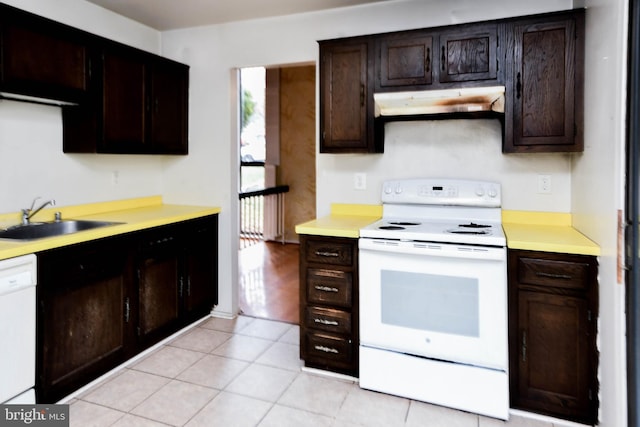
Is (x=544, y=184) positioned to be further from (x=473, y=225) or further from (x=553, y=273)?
(x=553, y=273)

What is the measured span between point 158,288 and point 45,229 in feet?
2.62

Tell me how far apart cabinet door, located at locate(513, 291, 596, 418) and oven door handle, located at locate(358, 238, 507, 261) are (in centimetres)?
27

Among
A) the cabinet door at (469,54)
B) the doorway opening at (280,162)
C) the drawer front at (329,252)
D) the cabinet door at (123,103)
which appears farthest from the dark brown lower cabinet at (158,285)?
the doorway opening at (280,162)

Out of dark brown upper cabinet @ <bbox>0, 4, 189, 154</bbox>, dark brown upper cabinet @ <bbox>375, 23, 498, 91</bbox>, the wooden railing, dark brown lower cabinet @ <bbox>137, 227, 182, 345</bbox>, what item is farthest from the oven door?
the wooden railing

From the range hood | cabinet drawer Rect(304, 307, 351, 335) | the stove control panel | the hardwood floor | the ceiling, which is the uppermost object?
the ceiling

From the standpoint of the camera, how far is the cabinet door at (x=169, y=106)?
3.32 meters

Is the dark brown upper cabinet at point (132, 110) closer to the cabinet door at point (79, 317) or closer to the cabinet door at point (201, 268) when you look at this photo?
the cabinet door at point (201, 268)

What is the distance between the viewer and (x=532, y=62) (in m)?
2.38

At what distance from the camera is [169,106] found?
3.48 meters

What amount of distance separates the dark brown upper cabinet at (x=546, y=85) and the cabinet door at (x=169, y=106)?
252 cm

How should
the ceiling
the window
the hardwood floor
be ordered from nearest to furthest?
the ceiling < the hardwood floor < the window

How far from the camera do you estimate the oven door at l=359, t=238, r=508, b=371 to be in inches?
85.4

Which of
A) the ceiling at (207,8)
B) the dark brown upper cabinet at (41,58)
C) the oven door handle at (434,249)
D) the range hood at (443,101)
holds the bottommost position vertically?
the oven door handle at (434,249)

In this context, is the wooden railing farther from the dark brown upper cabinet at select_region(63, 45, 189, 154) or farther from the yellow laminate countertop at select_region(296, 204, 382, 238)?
the yellow laminate countertop at select_region(296, 204, 382, 238)
